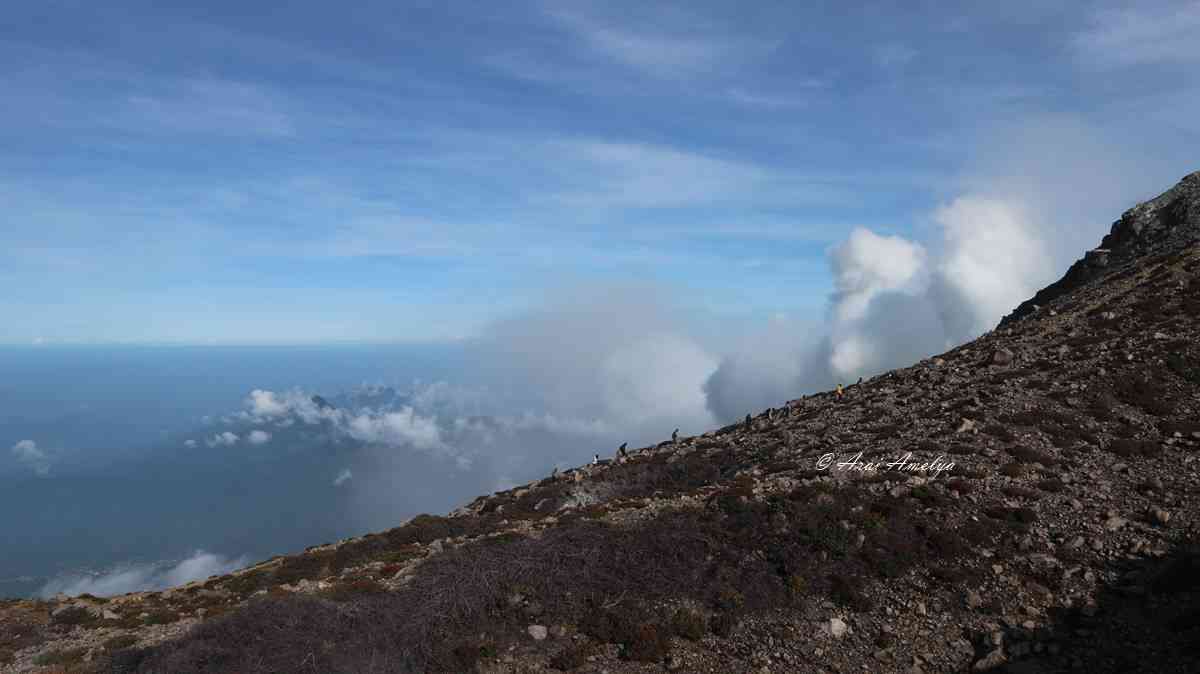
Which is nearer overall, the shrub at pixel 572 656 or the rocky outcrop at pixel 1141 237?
the shrub at pixel 572 656

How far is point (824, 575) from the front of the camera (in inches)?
838

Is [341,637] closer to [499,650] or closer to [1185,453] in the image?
[499,650]

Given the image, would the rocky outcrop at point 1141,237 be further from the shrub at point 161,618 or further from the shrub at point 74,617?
the shrub at point 74,617

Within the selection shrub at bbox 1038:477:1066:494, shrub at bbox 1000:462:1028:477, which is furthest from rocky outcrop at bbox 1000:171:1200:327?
shrub at bbox 1038:477:1066:494

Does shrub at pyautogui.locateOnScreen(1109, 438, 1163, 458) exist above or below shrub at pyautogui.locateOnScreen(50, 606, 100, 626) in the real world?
above

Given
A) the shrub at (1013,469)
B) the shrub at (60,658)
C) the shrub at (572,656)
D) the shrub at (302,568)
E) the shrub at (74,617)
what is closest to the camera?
the shrub at (572,656)

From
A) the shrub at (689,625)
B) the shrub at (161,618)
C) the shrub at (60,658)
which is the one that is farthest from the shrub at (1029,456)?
the shrub at (60,658)

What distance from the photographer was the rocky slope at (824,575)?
1819 cm

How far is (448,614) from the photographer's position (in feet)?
68.2

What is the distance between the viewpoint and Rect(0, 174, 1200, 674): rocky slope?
59.7ft

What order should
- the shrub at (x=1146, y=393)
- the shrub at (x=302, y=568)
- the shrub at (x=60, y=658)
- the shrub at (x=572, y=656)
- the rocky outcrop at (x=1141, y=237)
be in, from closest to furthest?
the shrub at (x=572, y=656) < the shrub at (x=60, y=658) < the shrub at (x=1146, y=393) < the shrub at (x=302, y=568) < the rocky outcrop at (x=1141, y=237)

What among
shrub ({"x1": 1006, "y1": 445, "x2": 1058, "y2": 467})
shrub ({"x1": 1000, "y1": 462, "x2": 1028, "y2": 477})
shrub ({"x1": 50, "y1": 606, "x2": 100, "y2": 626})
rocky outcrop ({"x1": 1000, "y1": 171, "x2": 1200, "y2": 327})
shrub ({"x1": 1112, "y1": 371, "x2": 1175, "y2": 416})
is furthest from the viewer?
rocky outcrop ({"x1": 1000, "y1": 171, "x2": 1200, "y2": 327})

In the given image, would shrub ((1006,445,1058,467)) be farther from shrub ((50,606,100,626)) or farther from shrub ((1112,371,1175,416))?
shrub ((50,606,100,626))

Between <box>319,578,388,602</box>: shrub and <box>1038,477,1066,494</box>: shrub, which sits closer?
<box>319,578,388,602</box>: shrub
